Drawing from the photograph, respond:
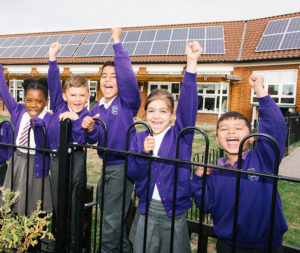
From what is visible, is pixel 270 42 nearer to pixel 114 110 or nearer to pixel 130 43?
pixel 130 43

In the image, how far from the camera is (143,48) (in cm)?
1772

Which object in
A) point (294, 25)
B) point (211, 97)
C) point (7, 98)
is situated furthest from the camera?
point (211, 97)

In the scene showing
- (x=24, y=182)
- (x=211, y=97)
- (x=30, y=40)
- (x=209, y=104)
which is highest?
(x=30, y=40)

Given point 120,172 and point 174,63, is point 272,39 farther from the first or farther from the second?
point 120,172

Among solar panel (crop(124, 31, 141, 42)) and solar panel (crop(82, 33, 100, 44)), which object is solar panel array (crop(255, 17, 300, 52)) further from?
solar panel (crop(82, 33, 100, 44))

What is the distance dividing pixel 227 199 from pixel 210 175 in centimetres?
19

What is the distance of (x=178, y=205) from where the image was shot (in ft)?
5.86

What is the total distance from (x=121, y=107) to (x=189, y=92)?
79 cm

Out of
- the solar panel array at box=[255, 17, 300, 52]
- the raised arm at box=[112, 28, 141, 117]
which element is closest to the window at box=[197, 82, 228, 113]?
the solar panel array at box=[255, 17, 300, 52]

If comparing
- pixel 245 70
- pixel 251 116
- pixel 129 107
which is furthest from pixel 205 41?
pixel 129 107

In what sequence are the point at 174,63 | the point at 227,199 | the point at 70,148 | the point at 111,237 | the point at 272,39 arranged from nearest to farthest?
the point at 227,199, the point at 70,148, the point at 111,237, the point at 272,39, the point at 174,63

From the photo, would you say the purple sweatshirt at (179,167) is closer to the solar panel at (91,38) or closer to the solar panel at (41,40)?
the solar panel at (91,38)

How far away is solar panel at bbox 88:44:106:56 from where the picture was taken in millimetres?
18469

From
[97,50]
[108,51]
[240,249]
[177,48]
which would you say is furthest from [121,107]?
[97,50]
